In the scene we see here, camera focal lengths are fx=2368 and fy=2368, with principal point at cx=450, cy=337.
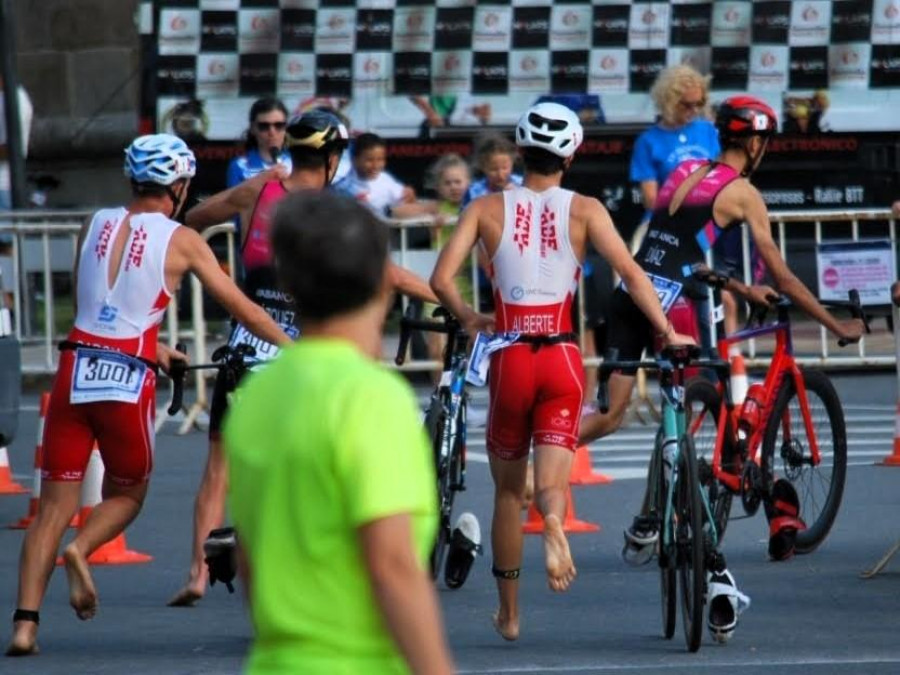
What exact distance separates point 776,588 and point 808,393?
1073 mm

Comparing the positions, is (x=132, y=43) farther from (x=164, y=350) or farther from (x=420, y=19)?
(x=164, y=350)

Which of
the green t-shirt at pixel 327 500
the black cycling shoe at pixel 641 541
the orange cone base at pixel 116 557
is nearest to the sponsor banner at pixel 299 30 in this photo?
the orange cone base at pixel 116 557

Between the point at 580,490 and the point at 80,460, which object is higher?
the point at 80,460

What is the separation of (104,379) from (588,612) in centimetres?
190

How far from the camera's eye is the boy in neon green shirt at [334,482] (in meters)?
3.35

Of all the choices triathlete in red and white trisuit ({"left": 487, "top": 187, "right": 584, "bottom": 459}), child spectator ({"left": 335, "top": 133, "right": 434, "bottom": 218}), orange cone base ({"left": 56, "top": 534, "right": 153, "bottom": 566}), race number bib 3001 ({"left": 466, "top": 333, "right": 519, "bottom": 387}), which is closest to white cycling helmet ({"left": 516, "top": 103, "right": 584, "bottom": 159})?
triathlete in red and white trisuit ({"left": 487, "top": 187, "right": 584, "bottom": 459})

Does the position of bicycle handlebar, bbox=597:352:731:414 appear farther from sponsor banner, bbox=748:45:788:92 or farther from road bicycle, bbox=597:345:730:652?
sponsor banner, bbox=748:45:788:92

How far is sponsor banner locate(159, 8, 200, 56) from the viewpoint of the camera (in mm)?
16531

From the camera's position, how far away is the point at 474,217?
741 centimetres

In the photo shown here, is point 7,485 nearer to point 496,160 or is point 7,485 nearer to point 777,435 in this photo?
point 496,160

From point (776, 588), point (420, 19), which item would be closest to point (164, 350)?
point (776, 588)

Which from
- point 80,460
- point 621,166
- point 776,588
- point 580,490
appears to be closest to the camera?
point 80,460

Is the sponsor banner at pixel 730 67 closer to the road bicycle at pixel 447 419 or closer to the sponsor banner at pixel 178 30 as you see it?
the sponsor banner at pixel 178 30

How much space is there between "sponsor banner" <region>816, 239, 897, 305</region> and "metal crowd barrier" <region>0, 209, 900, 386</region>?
17cm
